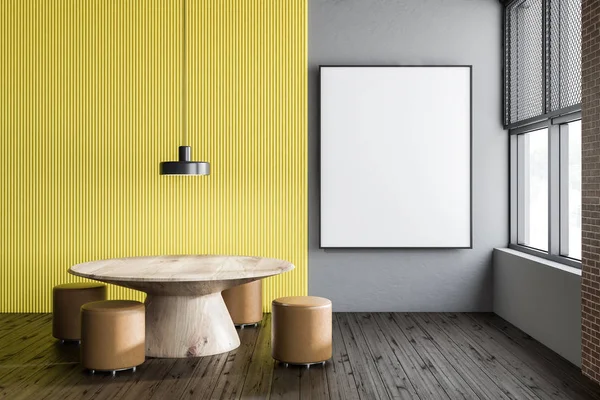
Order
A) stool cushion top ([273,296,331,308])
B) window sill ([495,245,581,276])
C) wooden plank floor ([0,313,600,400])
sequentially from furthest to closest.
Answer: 1. window sill ([495,245,581,276])
2. stool cushion top ([273,296,331,308])
3. wooden plank floor ([0,313,600,400])

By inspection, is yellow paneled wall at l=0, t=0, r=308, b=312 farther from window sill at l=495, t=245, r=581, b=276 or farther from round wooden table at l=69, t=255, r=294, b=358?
window sill at l=495, t=245, r=581, b=276

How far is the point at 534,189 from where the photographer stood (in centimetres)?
571

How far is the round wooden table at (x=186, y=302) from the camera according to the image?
419cm

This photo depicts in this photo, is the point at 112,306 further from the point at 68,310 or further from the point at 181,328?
the point at 68,310

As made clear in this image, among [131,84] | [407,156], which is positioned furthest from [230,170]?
[407,156]

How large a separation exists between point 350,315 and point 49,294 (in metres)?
2.98

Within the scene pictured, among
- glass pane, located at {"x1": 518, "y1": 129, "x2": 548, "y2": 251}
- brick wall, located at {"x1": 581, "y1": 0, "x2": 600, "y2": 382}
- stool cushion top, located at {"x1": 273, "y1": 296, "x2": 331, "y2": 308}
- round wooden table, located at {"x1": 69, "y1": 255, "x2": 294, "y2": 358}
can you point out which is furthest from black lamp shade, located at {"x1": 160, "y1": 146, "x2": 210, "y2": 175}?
glass pane, located at {"x1": 518, "y1": 129, "x2": 548, "y2": 251}

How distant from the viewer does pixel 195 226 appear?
19.9 feet

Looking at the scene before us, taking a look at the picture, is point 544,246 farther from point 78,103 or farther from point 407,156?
point 78,103

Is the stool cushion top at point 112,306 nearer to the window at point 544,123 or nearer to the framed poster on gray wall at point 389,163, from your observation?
the framed poster on gray wall at point 389,163

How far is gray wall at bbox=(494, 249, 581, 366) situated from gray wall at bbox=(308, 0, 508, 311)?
1.08 ft

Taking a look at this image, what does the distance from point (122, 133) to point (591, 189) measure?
13.8 ft

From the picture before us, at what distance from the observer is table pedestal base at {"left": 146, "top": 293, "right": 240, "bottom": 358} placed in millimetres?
4445

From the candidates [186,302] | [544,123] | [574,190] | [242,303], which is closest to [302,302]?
[186,302]
